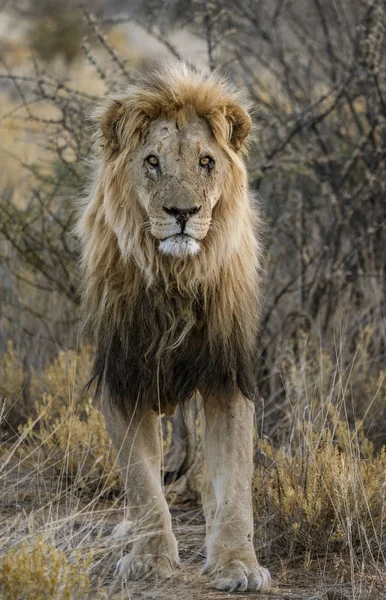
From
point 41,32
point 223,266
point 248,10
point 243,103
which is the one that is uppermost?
point 41,32

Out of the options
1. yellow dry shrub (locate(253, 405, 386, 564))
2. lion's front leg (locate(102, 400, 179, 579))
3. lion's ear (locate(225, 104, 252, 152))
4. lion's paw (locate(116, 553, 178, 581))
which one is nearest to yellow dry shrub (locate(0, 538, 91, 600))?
lion's front leg (locate(102, 400, 179, 579))

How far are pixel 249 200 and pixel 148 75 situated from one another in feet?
2.11

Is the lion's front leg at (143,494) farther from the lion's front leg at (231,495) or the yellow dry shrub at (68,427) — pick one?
the yellow dry shrub at (68,427)

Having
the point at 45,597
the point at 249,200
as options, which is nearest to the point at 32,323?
the point at 249,200

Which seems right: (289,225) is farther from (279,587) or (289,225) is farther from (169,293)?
(279,587)

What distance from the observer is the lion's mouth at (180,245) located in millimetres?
3789

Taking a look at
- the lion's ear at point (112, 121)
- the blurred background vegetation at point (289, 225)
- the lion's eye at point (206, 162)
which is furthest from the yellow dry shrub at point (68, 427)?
the lion's eye at point (206, 162)

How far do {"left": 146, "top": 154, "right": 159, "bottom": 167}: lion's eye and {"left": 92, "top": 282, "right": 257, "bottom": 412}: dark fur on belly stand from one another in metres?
0.44

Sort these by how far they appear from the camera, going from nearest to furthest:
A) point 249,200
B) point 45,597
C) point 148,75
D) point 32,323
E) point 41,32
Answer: point 45,597
point 148,75
point 249,200
point 32,323
point 41,32

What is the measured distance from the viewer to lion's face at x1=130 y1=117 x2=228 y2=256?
379cm

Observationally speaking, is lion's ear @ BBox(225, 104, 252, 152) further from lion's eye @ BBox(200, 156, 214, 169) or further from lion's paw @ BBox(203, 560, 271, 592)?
lion's paw @ BBox(203, 560, 271, 592)

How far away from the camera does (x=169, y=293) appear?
13.2 feet

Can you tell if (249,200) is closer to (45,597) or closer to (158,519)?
(158,519)

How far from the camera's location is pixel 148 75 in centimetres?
416
